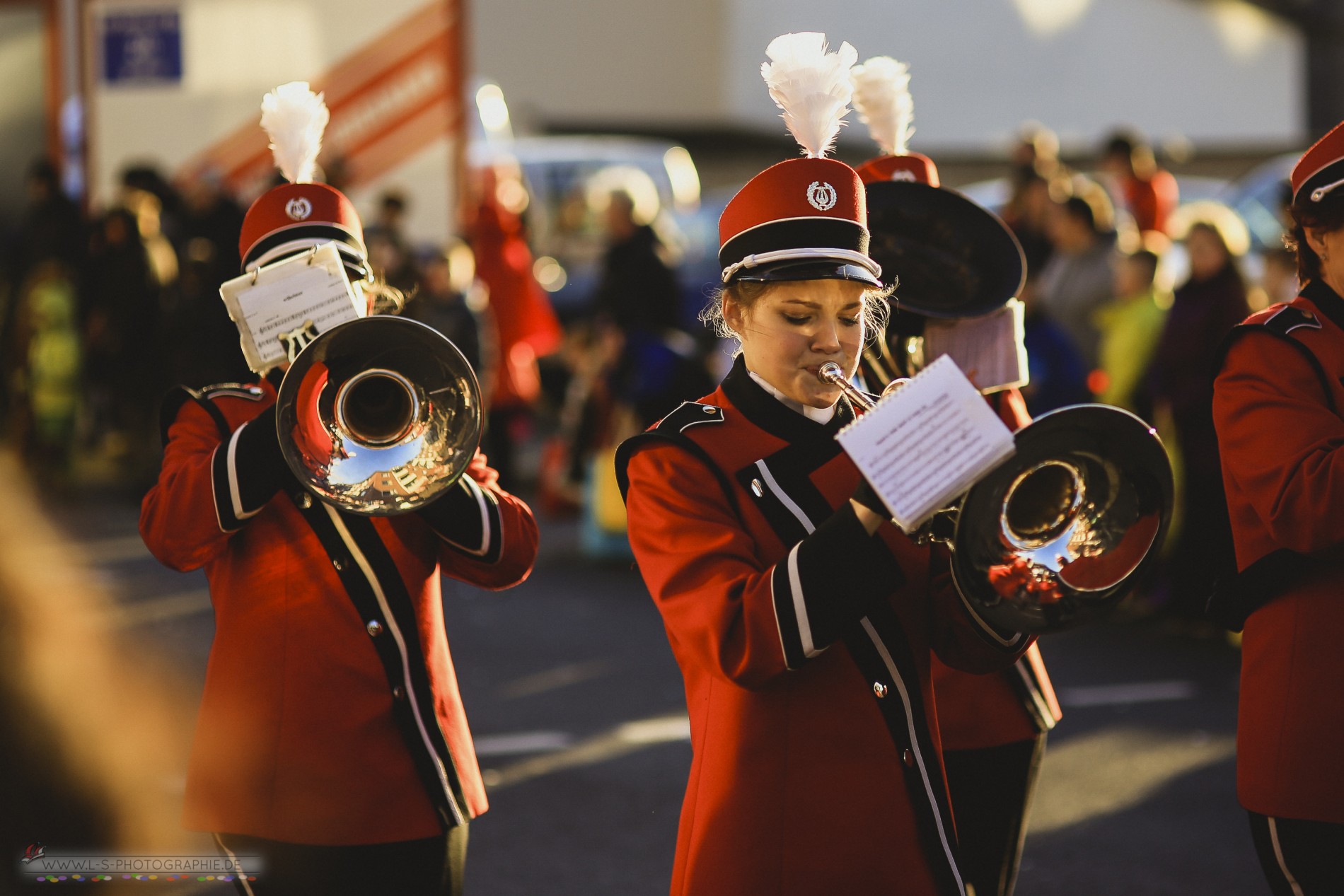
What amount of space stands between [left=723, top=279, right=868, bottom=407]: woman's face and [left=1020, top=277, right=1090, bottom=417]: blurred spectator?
5627mm

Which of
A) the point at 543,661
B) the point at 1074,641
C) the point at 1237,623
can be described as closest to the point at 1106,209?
the point at 1074,641

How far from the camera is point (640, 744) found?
6.25 m

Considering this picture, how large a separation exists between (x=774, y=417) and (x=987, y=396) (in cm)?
125

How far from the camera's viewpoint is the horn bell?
90.9 inches

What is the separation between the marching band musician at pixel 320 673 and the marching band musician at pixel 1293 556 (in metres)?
1.30

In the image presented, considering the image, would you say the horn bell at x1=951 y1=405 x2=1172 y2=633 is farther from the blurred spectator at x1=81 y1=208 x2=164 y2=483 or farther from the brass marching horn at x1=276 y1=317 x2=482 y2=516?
the blurred spectator at x1=81 y1=208 x2=164 y2=483

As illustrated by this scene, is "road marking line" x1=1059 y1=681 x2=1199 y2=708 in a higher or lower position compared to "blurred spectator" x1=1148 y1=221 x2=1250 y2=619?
lower

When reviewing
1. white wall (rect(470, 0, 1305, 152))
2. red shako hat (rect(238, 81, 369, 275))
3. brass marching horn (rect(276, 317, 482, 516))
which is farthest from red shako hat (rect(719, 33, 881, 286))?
white wall (rect(470, 0, 1305, 152))

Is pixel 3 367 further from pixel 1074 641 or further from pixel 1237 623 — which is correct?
pixel 1237 623

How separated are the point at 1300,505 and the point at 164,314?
10.4 metres

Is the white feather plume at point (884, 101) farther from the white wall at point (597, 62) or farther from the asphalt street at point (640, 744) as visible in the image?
the white wall at point (597, 62)

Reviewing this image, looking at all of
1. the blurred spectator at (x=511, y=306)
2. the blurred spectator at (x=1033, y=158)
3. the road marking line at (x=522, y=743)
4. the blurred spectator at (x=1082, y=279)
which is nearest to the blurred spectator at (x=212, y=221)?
the blurred spectator at (x=511, y=306)

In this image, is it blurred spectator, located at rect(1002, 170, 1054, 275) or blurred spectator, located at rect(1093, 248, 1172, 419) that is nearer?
blurred spectator, located at rect(1093, 248, 1172, 419)

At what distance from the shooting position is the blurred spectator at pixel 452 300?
11180mm
